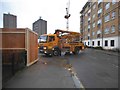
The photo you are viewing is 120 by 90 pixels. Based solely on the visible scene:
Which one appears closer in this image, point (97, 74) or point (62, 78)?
point (62, 78)

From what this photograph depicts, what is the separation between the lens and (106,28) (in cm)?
4684

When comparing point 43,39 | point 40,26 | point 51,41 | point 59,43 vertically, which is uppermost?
point 40,26

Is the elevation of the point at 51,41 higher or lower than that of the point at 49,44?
higher

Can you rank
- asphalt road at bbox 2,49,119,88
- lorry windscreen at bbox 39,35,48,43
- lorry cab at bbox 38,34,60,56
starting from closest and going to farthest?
asphalt road at bbox 2,49,119,88
lorry cab at bbox 38,34,60,56
lorry windscreen at bbox 39,35,48,43

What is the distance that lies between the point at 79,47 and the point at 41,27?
34.3 ft

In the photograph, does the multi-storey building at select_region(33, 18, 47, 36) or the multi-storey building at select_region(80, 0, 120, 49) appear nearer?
the multi-storey building at select_region(33, 18, 47, 36)

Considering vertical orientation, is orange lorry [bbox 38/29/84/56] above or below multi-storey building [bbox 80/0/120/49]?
below

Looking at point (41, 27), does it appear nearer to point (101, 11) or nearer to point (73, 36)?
point (73, 36)

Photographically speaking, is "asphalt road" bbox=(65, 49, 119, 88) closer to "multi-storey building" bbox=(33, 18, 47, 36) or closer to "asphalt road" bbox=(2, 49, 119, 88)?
"asphalt road" bbox=(2, 49, 119, 88)

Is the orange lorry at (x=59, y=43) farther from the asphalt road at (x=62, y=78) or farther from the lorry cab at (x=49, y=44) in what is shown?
the asphalt road at (x=62, y=78)

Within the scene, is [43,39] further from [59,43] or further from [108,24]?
[108,24]

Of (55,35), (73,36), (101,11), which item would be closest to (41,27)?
(73,36)

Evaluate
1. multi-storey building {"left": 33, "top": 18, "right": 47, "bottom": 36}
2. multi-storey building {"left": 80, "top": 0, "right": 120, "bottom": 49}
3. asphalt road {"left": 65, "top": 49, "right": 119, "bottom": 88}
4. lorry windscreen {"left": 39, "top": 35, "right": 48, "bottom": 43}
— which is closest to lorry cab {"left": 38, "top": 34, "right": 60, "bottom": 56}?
lorry windscreen {"left": 39, "top": 35, "right": 48, "bottom": 43}

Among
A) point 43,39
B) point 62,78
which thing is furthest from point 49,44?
point 62,78
